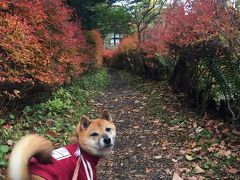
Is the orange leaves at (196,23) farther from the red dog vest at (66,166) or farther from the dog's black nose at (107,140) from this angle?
the red dog vest at (66,166)

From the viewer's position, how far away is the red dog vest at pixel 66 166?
3.67 metres

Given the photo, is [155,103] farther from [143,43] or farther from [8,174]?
[8,174]

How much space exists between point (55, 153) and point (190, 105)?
6.52 meters

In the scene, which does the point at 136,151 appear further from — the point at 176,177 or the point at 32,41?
the point at 32,41

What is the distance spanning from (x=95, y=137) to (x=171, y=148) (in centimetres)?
290

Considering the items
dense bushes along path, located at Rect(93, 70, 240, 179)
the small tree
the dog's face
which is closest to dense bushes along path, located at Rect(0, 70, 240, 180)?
dense bushes along path, located at Rect(93, 70, 240, 179)

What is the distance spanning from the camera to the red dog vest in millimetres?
3670


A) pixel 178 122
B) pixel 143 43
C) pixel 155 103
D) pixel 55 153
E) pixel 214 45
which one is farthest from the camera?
pixel 143 43

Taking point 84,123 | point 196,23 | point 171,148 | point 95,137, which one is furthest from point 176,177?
point 196,23

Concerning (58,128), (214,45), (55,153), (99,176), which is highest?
(214,45)

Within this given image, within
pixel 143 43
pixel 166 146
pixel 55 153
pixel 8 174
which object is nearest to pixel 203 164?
pixel 166 146

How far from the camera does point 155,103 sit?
11742 mm

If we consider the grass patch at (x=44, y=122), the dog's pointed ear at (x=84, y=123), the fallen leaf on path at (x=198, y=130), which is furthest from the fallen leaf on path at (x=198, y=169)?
the grass patch at (x=44, y=122)

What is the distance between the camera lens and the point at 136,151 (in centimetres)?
739
